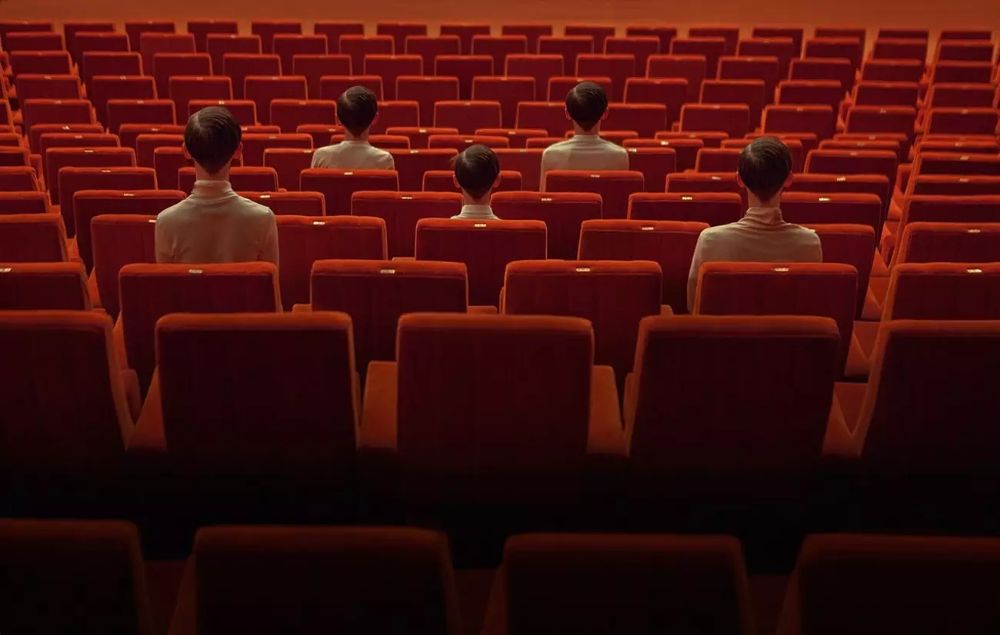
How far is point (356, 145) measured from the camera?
1176 millimetres

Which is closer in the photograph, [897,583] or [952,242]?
[897,583]

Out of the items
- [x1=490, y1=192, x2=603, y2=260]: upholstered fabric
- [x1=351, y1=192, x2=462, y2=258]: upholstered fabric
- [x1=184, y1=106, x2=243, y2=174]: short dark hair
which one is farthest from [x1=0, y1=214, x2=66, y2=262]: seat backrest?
[x1=490, y1=192, x2=603, y2=260]: upholstered fabric

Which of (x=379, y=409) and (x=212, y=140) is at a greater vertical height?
(x=212, y=140)

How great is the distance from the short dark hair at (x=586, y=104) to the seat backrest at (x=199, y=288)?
0.60 metres

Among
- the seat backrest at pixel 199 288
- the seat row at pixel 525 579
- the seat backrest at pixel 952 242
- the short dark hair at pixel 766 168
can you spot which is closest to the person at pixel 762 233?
the short dark hair at pixel 766 168

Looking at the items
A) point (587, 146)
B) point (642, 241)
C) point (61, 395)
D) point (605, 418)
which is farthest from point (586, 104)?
point (61, 395)

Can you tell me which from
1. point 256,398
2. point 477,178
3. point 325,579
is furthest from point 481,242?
point 325,579

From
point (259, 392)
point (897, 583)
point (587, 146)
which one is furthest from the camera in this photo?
point (587, 146)

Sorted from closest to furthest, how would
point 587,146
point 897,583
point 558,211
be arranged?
point 897,583 < point 558,211 < point 587,146

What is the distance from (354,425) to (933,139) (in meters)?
1.18

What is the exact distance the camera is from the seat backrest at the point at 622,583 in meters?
0.38

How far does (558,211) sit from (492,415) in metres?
0.42

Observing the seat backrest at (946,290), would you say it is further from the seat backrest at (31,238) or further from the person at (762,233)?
the seat backrest at (31,238)

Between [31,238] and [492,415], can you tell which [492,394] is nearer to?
[492,415]
